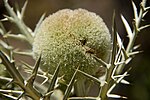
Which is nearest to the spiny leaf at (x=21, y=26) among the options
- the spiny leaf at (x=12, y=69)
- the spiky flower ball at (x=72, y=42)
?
the spiky flower ball at (x=72, y=42)

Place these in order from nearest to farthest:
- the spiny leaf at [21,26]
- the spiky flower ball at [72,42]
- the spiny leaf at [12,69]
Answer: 1. the spiny leaf at [12,69]
2. the spiky flower ball at [72,42]
3. the spiny leaf at [21,26]

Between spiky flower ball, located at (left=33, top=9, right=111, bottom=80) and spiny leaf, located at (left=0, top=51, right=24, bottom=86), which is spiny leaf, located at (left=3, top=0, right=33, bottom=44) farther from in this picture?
spiny leaf, located at (left=0, top=51, right=24, bottom=86)

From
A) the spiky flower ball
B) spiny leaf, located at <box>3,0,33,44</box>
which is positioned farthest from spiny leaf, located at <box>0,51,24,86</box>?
spiny leaf, located at <box>3,0,33,44</box>

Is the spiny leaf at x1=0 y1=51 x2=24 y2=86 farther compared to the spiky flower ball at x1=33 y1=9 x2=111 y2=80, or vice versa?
the spiky flower ball at x1=33 y1=9 x2=111 y2=80

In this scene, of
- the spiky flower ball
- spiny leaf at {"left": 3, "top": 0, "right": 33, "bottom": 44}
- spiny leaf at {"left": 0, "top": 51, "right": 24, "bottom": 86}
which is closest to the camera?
spiny leaf at {"left": 0, "top": 51, "right": 24, "bottom": 86}

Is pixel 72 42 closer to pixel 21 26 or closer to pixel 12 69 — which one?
pixel 12 69

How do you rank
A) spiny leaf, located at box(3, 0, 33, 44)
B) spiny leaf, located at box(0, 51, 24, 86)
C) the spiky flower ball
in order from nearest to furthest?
1. spiny leaf, located at box(0, 51, 24, 86)
2. the spiky flower ball
3. spiny leaf, located at box(3, 0, 33, 44)

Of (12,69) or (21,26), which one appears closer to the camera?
(12,69)

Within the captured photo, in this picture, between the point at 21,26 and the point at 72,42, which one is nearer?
the point at 72,42

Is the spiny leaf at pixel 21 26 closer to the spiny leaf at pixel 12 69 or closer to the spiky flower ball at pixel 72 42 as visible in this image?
the spiky flower ball at pixel 72 42

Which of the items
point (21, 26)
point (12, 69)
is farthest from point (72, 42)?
point (21, 26)
